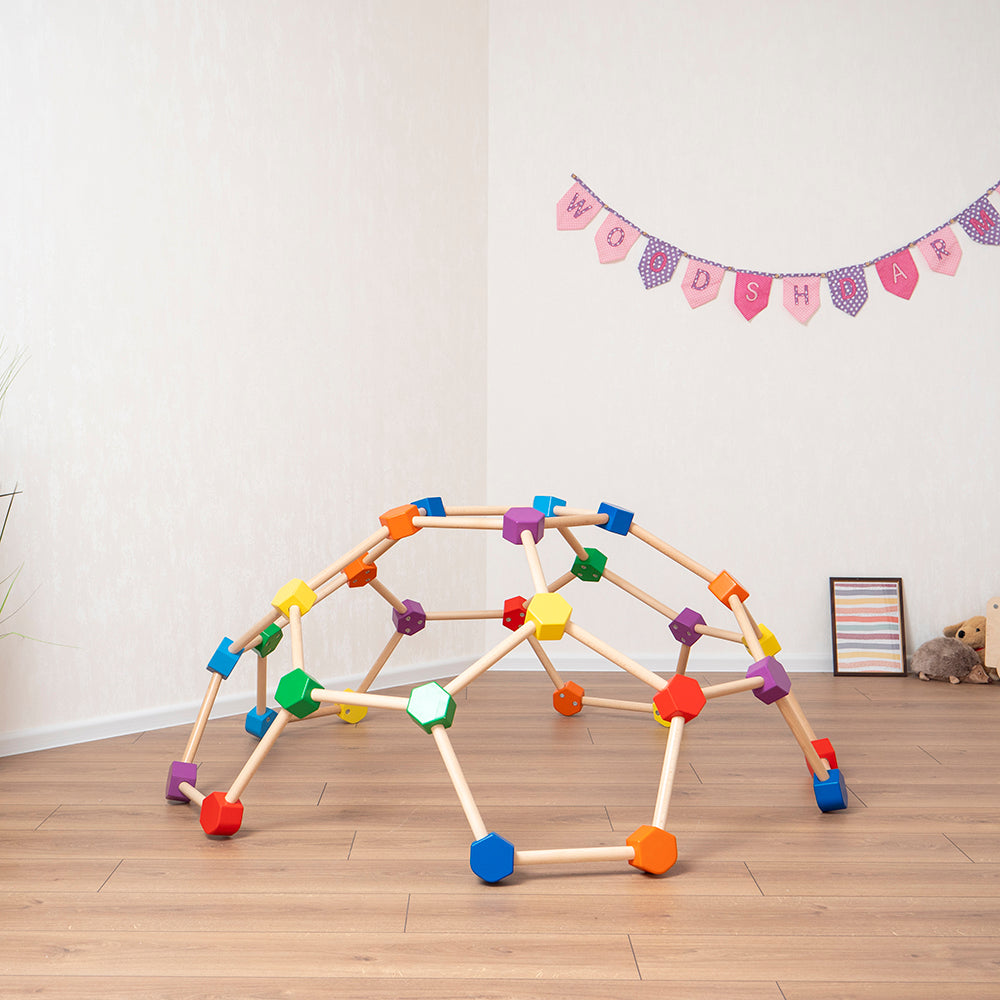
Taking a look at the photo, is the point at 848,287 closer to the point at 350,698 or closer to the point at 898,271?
the point at 898,271

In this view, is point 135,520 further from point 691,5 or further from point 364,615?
point 691,5

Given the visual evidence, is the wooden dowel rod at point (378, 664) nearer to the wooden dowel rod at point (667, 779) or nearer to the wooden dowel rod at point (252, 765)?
the wooden dowel rod at point (252, 765)

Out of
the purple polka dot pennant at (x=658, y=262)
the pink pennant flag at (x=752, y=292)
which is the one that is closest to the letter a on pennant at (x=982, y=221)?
the pink pennant flag at (x=752, y=292)

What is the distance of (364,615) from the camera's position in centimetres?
268

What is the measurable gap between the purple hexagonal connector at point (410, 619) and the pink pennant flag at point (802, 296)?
60.9 inches

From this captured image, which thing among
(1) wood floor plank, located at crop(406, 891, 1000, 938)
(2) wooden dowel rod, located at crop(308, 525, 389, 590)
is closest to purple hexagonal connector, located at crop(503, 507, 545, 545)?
(2) wooden dowel rod, located at crop(308, 525, 389, 590)

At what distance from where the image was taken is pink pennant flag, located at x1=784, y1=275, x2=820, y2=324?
296 cm

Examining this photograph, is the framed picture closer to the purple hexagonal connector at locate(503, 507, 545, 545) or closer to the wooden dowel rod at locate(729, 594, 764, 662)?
the wooden dowel rod at locate(729, 594, 764, 662)

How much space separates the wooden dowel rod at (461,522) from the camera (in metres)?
1.67

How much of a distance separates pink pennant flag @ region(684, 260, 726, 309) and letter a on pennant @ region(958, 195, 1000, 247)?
783 mm

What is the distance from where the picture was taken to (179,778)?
170 centimetres

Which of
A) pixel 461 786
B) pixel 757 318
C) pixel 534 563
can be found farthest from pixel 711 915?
pixel 757 318

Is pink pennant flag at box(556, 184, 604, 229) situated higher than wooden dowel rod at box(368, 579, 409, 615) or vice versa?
pink pennant flag at box(556, 184, 604, 229)

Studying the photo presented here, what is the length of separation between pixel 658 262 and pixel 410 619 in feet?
4.63
